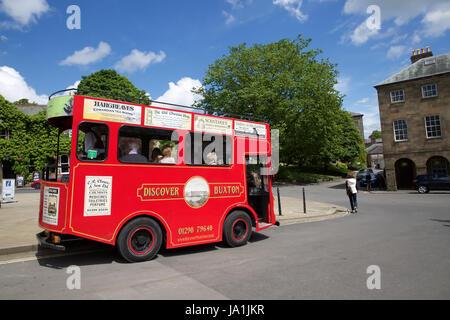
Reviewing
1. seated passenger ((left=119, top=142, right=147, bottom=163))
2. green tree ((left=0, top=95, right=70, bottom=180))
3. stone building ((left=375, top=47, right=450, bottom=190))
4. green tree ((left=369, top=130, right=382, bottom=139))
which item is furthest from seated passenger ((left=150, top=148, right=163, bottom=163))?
green tree ((left=369, top=130, right=382, bottom=139))

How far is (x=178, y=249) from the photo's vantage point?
6977 mm

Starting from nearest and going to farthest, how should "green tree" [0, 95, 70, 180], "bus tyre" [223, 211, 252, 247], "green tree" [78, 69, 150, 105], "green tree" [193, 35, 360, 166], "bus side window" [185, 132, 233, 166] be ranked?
1. "bus side window" [185, 132, 233, 166]
2. "bus tyre" [223, 211, 252, 247]
3. "green tree" [193, 35, 360, 166]
4. "green tree" [0, 95, 70, 180]
5. "green tree" [78, 69, 150, 105]

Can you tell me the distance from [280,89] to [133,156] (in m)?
25.7

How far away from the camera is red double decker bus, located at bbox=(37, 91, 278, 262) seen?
5348 millimetres

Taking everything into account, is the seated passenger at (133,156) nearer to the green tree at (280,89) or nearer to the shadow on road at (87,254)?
the shadow on road at (87,254)

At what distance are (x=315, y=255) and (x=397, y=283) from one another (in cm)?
188

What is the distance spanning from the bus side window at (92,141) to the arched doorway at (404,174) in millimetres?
30657

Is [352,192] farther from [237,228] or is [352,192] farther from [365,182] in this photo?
[365,182]

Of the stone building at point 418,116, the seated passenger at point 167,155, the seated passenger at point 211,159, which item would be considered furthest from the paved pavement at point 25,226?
the stone building at point 418,116

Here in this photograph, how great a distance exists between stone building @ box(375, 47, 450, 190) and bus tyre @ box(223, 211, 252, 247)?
2465cm

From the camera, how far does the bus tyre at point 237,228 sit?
23.1 feet

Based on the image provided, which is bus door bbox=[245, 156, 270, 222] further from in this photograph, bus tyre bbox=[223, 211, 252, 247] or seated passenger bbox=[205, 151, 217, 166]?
seated passenger bbox=[205, 151, 217, 166]
